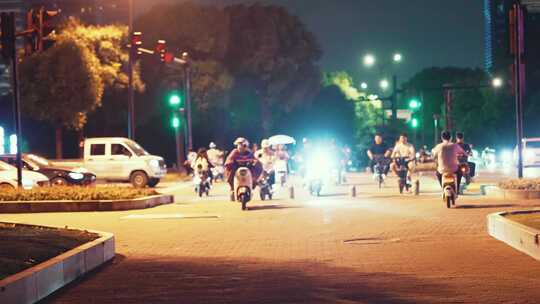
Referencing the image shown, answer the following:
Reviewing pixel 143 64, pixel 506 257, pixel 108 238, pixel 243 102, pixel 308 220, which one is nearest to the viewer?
pixel 506 257

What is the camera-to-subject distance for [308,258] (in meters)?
14.3

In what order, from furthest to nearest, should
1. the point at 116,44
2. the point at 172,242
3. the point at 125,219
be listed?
the point at 116,44, the point at 125,219, the point at 172,242

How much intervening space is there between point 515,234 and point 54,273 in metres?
6.49

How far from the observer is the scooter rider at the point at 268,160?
99.1 ft

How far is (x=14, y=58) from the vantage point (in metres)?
26.8

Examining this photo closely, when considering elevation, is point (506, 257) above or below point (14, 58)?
below

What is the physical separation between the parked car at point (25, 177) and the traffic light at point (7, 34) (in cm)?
630

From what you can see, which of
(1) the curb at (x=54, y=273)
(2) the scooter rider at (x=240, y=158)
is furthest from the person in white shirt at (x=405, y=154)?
(1) the curb at (x=54, y=273)

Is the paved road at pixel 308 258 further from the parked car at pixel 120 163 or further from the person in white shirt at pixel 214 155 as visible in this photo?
the parked car at pixel 120 163

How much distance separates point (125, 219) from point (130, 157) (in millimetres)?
20426

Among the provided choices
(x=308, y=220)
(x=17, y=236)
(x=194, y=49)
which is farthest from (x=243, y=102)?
(x=17, y=236)

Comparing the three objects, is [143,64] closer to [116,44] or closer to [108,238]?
[116,44]

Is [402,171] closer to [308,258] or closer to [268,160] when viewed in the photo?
[268,160]

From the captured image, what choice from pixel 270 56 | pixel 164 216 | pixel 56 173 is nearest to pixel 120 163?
pixel 56 173
